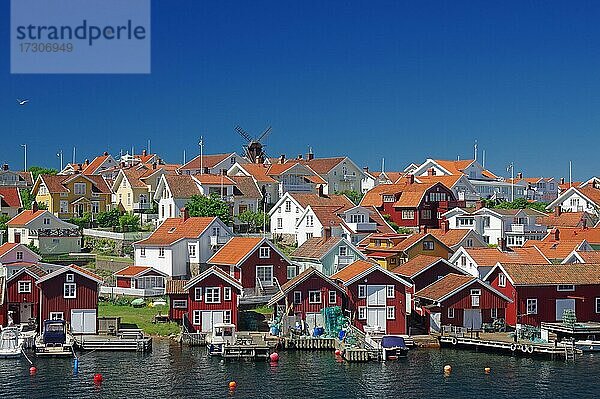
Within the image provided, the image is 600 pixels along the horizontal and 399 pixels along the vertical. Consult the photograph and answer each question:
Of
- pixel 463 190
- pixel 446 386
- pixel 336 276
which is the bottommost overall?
pixel 446 386

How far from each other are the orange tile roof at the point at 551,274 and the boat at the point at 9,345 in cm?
2963

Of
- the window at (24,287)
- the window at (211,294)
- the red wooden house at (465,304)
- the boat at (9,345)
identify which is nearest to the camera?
the boat at (9,345)

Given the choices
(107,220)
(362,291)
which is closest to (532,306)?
(362,291)

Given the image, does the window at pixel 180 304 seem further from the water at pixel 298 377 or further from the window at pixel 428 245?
the window at pixel 428 245

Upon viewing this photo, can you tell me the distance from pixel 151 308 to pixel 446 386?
76.3 ft

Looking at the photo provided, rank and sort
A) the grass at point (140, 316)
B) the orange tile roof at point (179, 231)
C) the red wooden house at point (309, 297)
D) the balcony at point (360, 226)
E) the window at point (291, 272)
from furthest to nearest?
the balcony at point (360, 226) → the orange tile roof at point (179, 231) → the window at point (291, 272) → the red wooden house at point (309, 297) → the grass at point (140, 316)

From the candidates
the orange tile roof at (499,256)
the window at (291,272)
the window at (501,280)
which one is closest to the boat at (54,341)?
the window at (291,272)

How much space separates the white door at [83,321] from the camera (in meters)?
52.7

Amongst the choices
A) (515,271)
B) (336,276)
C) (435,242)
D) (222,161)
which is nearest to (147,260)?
(336,276)

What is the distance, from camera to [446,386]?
43.5 meters

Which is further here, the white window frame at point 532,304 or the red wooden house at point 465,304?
the white window frame at point 532,304

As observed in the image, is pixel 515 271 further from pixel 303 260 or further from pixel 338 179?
pixel 338 179

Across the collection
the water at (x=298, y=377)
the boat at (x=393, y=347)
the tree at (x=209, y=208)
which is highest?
the tree at (x=209, y=208)

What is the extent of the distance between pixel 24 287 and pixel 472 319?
27103 millimetres
